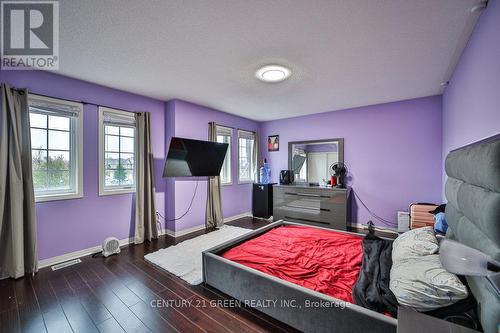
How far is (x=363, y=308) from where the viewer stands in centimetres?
133

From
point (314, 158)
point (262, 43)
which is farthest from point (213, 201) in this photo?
point (262, 43)

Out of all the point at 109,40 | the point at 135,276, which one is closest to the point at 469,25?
the point at 109,40

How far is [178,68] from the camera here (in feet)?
8.46

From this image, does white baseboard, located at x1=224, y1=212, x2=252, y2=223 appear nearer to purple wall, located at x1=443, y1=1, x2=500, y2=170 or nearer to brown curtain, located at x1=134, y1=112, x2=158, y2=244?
brown curtain, located at x1=134, y1=112, x2=158, y2=244

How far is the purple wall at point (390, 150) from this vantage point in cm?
359

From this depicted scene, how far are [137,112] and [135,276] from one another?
2.44 m

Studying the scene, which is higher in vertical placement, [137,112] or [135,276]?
[137,112]

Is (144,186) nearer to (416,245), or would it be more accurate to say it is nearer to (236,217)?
(236,217)

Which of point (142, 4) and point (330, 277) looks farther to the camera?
point (330, 277)

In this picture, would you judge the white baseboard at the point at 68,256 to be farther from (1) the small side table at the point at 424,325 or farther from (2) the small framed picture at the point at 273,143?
(2) the small framed picture at the point at 273,143

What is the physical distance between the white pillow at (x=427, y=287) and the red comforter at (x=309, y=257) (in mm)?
372

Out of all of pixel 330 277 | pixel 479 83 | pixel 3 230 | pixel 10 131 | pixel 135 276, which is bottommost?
pixel 135 276

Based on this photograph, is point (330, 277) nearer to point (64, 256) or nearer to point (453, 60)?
point (453, 60)

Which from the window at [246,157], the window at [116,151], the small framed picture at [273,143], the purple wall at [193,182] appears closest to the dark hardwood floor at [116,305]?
the window at [116,151]
